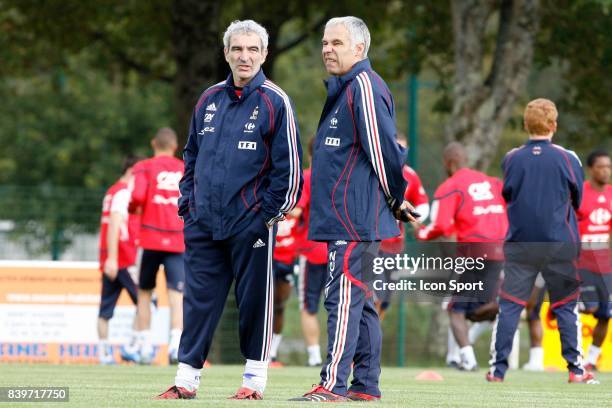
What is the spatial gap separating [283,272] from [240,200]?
8.10 meters

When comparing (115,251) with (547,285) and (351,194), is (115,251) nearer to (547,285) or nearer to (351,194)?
(547,285)

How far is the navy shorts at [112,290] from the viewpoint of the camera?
15125 millimetres

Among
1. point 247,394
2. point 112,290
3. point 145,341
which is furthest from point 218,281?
point 112,290

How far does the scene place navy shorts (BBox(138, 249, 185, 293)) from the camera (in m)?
14.2

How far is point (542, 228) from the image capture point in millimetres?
10750

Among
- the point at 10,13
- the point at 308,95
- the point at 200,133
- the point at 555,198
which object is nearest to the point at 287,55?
the point at 308,95

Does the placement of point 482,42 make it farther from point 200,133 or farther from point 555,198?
point 200,133

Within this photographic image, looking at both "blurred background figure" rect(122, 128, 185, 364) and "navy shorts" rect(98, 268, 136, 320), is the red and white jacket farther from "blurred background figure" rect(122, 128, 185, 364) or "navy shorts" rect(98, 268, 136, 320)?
"navy shorts" rect(98, 268, 136, 320)

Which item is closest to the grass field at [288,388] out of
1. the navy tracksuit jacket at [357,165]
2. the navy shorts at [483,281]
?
the navy shorts at [483,281]

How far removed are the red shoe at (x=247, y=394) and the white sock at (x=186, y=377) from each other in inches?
10.3

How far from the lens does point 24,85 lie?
131 feet

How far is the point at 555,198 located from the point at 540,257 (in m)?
0.49

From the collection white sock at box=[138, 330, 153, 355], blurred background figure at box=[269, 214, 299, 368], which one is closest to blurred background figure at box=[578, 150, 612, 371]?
blurred background figure at box=[269, 214, 299, 368]

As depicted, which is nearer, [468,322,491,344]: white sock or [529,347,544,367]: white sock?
[529,347,544,367]: white sock
